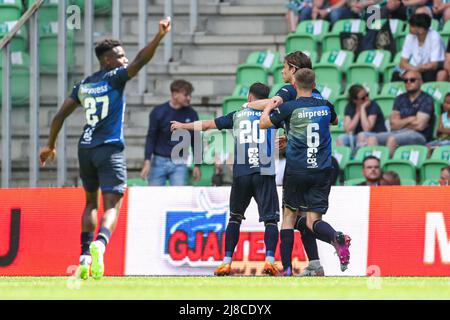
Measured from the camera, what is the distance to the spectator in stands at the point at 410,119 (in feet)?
59.2

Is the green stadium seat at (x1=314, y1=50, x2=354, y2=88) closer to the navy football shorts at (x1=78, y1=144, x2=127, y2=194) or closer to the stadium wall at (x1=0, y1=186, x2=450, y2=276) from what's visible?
the stadium wall at (x1=0, y1=186, x2=450, y2=276)

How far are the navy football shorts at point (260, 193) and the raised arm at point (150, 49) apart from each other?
195 centimetres

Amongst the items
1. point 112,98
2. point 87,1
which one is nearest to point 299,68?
point 112,98

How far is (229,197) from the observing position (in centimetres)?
1531

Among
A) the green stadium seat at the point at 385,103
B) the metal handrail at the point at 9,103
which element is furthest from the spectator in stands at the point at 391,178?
the metal handrail at the point at 9,103

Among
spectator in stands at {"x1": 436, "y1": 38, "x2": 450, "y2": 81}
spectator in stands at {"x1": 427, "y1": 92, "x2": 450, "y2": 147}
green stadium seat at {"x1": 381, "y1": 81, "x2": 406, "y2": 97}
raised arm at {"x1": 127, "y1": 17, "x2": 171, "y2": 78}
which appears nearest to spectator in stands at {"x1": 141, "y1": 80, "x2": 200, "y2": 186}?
green stadium seat at {"x1": 381, "y1": 81, "x2": 406, "y2": 97}

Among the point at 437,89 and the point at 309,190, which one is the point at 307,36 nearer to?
the point at 437,89

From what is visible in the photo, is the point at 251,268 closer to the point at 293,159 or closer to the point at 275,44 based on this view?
the point at 293,159

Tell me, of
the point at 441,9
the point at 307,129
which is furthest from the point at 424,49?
the point at 307,129

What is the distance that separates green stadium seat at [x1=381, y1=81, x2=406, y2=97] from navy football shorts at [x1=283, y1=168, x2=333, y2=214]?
201 inches

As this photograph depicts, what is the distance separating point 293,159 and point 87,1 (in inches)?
214

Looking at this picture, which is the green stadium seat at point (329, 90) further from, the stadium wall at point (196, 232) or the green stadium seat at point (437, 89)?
the stadium wall at point (196, 232)

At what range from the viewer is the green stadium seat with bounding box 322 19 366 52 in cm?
1980

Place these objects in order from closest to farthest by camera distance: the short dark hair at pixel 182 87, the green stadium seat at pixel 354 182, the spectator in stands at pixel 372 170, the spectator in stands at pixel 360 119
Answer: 1. the spectator in stands at pixel 372 170
2. the green stadium seat at pixel 354 182
3. the short dark hair at pixel 182 87
4. the spectator in stands at pixel 360 119
